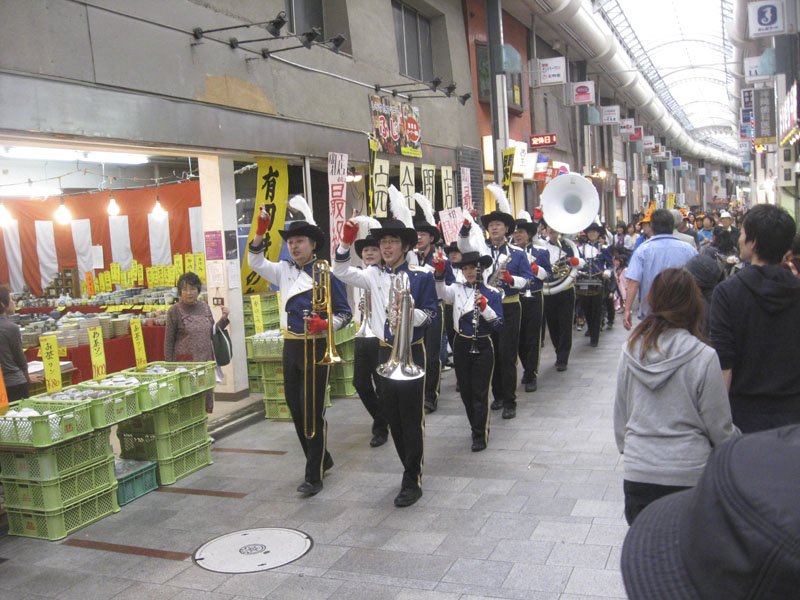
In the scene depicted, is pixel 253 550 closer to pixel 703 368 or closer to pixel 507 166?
pixel 703 368

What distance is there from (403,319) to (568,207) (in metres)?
6.23

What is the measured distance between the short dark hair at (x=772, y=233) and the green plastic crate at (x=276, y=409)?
5785 millimetres

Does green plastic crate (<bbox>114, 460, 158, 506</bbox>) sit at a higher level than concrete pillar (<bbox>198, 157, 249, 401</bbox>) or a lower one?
lower

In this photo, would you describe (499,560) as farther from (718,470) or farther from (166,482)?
(718,470)

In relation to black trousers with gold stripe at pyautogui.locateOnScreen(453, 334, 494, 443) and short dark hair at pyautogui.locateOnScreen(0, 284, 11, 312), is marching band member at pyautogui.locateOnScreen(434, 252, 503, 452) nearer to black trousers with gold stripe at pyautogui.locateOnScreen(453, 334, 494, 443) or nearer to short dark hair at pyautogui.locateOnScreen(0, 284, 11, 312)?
black trousers with gold stripe at pyautogui.locateOnScreen(453, 334, 494, 443)

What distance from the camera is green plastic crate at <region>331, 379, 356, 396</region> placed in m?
9.46

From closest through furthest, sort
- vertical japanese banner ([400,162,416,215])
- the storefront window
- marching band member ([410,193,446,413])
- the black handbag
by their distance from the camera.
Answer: the black handbag → marching band member ([410,193,446,413]) → vertical japanese banner ([400,162,416,215]) → the storefront window

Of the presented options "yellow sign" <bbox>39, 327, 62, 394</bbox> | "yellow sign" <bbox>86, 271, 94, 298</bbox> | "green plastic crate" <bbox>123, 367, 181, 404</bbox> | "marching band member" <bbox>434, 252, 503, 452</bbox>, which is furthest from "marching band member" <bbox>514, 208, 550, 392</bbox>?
"yellow sign" <bbox>86, 271, 94, 298</bbox>

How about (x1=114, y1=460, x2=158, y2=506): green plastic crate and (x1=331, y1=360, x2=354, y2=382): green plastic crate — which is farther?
(x1=331, y1=360, x2=354, y2=382): green plastic crate

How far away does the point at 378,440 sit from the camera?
719 cm

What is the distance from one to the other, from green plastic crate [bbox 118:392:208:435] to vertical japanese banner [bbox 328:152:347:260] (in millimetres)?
2810

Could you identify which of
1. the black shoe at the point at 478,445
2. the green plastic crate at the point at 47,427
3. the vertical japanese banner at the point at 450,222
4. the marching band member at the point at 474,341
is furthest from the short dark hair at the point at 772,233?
the vertical japanese banner at the point at 450,222

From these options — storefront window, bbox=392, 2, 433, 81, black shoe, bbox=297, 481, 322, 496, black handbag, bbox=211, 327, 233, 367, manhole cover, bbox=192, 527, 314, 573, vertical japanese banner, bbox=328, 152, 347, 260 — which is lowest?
manhole cover, bbox=192, 527, 314, 573

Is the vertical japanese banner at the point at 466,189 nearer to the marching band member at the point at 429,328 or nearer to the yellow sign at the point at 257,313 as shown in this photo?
the marching band member at the point at 429,328
